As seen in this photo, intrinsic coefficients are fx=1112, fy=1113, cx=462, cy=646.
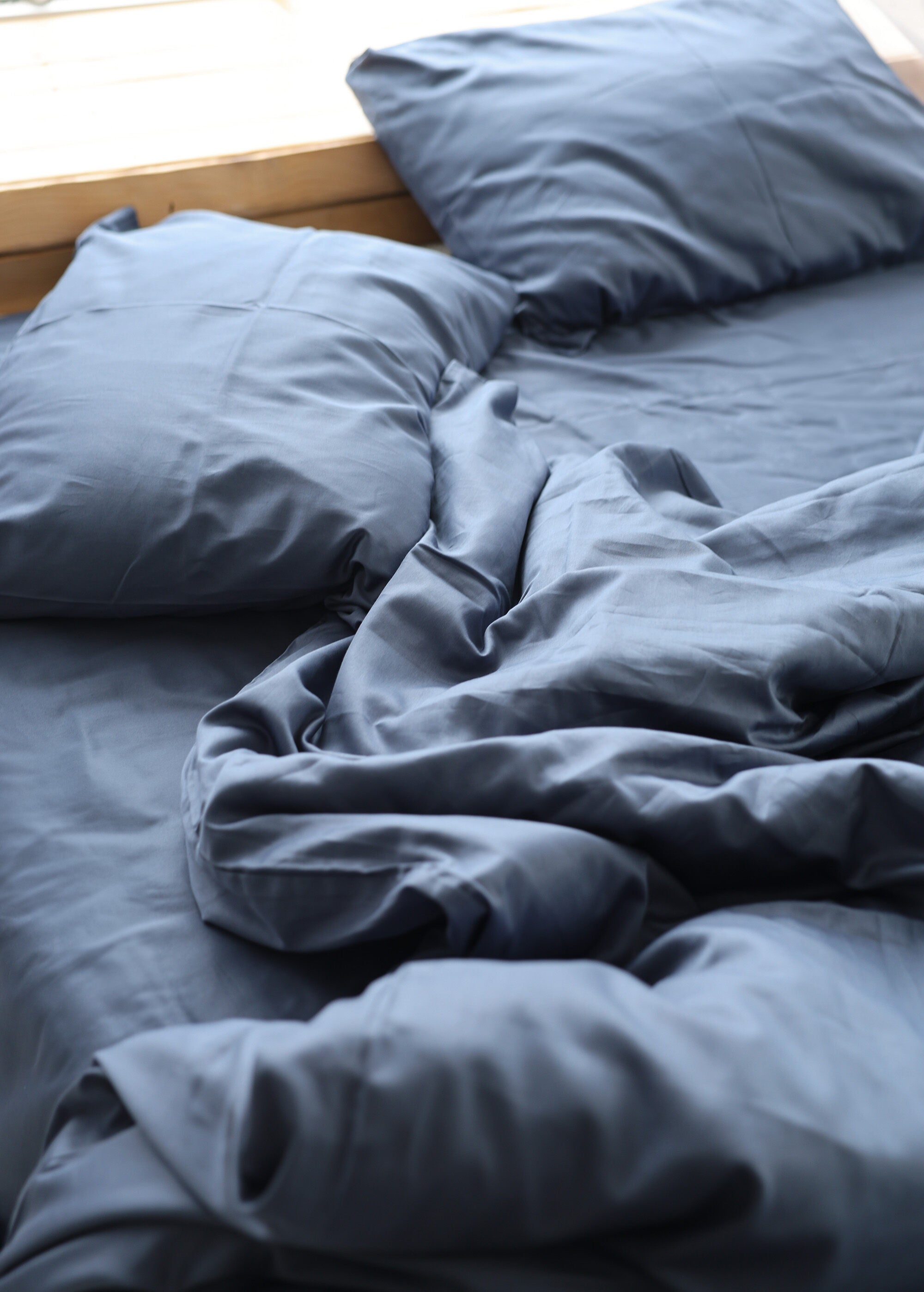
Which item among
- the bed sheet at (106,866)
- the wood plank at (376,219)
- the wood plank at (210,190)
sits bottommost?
the bed sheet at (106,866)

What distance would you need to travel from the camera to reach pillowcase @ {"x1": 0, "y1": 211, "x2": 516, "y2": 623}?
970 millimetres

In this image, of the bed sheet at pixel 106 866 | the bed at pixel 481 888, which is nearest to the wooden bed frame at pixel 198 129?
the bed at pixel 481 888

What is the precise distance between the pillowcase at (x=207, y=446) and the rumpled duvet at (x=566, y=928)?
7 centimetres

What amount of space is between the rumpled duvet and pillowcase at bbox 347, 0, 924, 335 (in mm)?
561

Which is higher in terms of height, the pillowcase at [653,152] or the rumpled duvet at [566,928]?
the pillowcase at [653,152]

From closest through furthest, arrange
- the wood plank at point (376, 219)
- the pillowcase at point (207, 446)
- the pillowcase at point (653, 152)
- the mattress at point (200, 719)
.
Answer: the mattress at point (200, 719), the pillowcase at point (207, 446), the pillowcase at point (653, 152), the wood plank at point (376, 219)

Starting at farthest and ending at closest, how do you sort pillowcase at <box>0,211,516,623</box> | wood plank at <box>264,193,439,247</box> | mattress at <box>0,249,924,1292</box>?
wood plank at <box>264,193,439,247</box>, pillowcase at <box>0,211,516,623</box>, mattress at <box>0,249,924,1292</box>

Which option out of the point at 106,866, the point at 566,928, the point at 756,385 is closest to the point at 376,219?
the point at 756,385

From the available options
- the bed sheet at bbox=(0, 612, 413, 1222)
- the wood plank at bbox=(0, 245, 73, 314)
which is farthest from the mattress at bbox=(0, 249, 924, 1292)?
the wood plank at bbox=(0, 245, 73, 314)

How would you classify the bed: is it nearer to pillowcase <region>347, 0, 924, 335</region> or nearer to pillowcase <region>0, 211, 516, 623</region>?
pillowcase <region>0, 211, 516, 623</region>

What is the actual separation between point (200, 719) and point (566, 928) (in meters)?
0.42

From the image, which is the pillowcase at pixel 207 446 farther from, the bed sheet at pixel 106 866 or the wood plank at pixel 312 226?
the wood plank at pixel 312 226

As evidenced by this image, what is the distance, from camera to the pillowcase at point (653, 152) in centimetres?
147

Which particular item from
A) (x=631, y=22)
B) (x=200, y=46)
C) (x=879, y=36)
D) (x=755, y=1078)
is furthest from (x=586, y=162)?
(x=755, y=1078)
